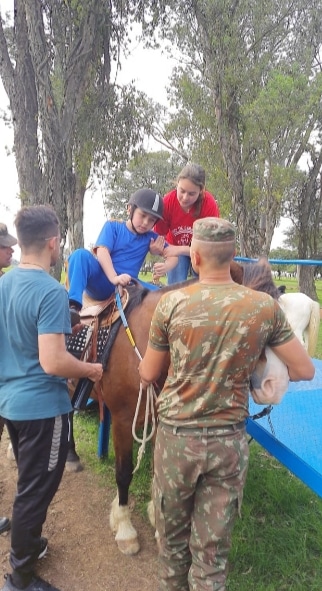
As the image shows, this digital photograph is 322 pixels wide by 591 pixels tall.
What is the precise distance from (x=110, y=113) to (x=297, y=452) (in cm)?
1034

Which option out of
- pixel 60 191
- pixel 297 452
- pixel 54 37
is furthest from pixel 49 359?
pixel 54 37

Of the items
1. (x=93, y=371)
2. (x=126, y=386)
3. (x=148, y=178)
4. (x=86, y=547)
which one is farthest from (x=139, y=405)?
(x=148, y=178)

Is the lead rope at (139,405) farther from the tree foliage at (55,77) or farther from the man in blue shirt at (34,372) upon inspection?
the tree foliage at (55,77)

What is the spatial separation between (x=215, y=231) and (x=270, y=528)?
96.0 inches

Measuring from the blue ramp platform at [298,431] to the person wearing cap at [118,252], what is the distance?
1.41 metres

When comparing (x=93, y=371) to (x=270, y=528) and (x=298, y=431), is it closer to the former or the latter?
(x=298, y=431)

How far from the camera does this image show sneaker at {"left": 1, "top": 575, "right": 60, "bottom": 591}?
227 centimetres

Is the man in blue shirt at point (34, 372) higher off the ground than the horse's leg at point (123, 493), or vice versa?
the man in blue shirt at point (34, 372)

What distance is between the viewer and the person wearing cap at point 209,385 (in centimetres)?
156

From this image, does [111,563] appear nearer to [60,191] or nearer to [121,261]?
[121,261]

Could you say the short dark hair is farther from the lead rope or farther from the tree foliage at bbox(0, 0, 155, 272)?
the tree foliage at bbox(0, 0, 155, 272)

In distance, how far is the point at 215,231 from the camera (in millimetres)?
1582

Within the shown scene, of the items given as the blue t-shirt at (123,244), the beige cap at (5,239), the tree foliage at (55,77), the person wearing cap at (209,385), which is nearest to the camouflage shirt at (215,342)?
the person wearing cap at (209,385)

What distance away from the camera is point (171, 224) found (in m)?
3.65
